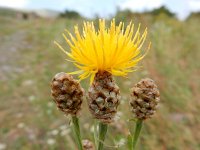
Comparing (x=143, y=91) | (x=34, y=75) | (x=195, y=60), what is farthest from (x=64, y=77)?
(x=34, y=75)

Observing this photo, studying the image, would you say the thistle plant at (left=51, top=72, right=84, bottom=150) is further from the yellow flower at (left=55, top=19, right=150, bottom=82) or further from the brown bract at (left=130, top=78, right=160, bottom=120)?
the brown bract at (left=130, top=78, right=160, bottom=120)

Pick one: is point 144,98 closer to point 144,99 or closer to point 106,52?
point 144,99

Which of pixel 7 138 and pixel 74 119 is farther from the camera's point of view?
pixel 7 138

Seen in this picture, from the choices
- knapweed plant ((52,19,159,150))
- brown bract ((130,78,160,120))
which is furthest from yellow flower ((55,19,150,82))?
brown bract ((130,78,160,120))

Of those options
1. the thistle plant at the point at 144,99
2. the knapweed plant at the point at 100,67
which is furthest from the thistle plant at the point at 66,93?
the thistle plant at the point at 144,99

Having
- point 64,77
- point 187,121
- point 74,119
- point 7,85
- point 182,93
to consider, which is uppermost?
point 64,77

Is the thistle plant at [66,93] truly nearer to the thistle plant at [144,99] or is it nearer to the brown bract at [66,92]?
the brown bract at [66,92]

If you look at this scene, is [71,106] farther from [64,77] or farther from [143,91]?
[143,91]

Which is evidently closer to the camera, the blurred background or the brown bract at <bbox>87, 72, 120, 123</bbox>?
the brown bract at <bbox>87, 72, 120, 123</bbox>

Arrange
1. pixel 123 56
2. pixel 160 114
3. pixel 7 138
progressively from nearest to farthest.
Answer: pixel 123 56 → pixel 160 114 → pixel 7 138
